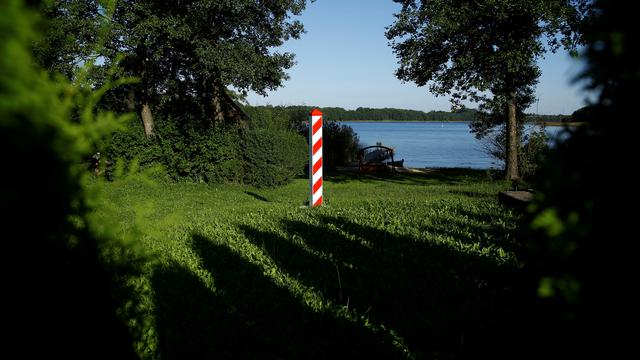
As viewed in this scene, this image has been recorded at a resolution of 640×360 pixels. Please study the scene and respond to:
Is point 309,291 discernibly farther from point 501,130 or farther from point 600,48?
point 501,130

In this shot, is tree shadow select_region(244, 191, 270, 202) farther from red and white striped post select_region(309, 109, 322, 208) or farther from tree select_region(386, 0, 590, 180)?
tree select_region(386, 0, 590, 180)

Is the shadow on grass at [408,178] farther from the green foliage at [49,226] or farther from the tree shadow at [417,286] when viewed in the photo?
the green foliage at [49,226]

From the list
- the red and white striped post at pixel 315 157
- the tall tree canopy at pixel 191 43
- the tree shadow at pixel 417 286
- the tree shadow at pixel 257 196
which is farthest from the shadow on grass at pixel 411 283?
the tall tree canopy at pixel 191 43

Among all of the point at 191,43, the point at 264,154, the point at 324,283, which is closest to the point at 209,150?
the point at 264,154

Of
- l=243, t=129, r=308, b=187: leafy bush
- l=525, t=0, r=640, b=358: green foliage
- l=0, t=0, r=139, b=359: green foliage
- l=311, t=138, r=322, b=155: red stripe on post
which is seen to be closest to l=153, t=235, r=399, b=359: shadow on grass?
l=0, t=0, r=139, b=359: green foliage

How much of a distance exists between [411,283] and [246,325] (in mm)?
1831

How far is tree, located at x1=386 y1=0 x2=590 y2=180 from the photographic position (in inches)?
637

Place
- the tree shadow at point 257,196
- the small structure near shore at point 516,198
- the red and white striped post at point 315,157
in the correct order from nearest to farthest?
the small structure near shore at point 516,198 < the red and white striped post at point 315,157 < the tree shadow at point 257,196

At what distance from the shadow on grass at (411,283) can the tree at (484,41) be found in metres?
12.2

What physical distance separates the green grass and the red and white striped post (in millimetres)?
1608

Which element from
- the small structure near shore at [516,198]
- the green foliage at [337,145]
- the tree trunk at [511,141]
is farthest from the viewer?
the green foliage at [337,145]

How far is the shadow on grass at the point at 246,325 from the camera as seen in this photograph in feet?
11.3

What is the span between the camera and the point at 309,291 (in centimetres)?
468

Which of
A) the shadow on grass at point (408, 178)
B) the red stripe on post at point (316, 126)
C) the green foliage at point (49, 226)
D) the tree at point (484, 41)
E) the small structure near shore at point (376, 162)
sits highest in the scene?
the tree at point (484, 41)
